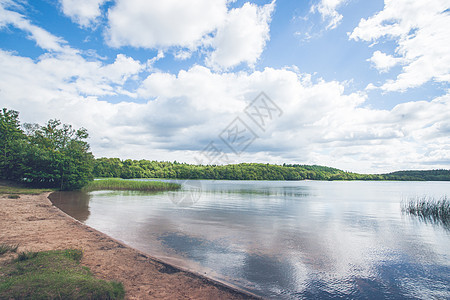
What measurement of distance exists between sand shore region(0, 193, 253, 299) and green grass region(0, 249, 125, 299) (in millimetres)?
499

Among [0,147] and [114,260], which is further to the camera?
[0,147]

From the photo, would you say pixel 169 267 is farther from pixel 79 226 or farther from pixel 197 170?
pixel 197 170

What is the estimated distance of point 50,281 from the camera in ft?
15.2

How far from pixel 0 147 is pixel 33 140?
757 cm

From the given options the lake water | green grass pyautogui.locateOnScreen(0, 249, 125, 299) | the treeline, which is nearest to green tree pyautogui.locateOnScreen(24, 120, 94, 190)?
the treeline

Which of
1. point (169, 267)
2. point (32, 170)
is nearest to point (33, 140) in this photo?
point (32, 170)

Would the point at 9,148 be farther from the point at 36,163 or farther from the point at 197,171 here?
the point at 197,171

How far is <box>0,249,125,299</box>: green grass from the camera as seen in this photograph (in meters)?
4.23

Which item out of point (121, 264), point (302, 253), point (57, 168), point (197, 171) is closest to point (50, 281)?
point (121, 264)

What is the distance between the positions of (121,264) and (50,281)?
7.77 feet

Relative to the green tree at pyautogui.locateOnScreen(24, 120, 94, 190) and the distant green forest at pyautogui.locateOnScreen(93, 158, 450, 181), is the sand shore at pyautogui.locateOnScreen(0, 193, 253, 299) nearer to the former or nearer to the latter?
the green tree at pyautogui.locateOnScreen(24, 120, 94, 190)

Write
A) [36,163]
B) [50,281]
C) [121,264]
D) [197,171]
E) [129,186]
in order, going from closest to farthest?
[50,281] < [121,264] < [36,163] < [129,186] < [197,171]

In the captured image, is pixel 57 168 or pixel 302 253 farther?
pixel 57 168

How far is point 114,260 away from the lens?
23.3ft
